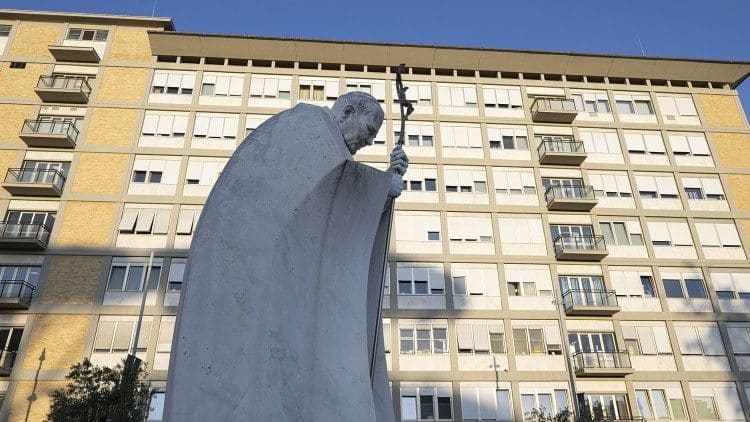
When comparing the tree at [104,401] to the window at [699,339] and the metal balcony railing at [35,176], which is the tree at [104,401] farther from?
the window at [699,339]

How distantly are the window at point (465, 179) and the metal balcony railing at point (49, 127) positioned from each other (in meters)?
21.4

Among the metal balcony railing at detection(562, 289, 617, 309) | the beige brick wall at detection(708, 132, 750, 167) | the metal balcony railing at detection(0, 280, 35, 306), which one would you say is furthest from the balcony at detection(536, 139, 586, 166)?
the metal balcony railing at detection(0, 280, 35, 306)

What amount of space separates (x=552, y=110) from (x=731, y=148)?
12140mm

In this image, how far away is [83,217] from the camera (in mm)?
29250

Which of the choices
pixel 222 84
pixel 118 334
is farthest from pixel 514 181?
pixel 118 334

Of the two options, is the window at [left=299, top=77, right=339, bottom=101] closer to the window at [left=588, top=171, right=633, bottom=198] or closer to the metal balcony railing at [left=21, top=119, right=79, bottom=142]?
the metal balcony railing at [left=21, top=119, right=79, bottom=142]

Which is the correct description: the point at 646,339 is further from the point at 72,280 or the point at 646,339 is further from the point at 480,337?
the point at 72,280

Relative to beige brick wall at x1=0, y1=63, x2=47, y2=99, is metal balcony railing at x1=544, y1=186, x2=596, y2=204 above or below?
below

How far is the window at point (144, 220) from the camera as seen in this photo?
29328 mm

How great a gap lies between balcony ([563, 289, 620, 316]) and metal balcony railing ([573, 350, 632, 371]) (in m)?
2.19

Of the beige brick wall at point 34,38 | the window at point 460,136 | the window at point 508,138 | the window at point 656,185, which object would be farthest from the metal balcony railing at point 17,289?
the window at point 656,185

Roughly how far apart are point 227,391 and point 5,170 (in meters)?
33.2

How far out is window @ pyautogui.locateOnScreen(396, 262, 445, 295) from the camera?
95.2 ft

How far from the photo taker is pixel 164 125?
32.8m
